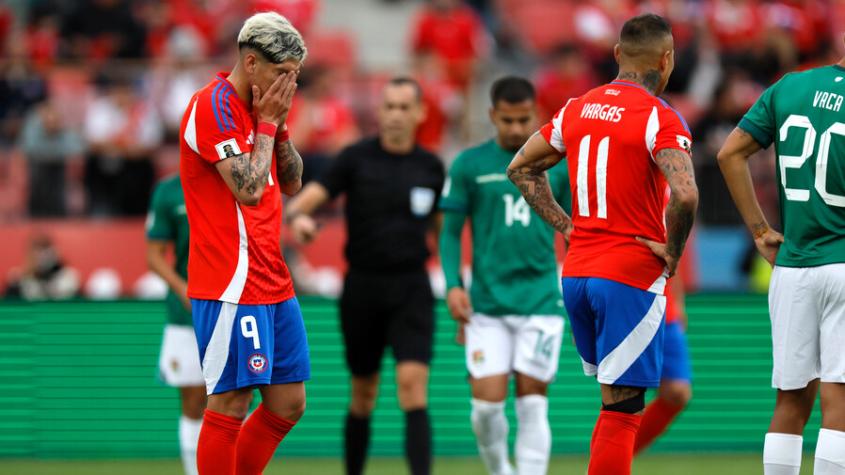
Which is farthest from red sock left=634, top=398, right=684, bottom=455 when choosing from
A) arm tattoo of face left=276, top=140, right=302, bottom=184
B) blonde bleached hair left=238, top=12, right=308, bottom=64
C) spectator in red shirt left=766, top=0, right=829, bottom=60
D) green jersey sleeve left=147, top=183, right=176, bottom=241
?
spectator in red shirt left=766, top=0, right=829, bottom=60

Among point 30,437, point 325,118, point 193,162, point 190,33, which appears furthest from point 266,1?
point 193,162

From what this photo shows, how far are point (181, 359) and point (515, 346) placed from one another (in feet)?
7.69

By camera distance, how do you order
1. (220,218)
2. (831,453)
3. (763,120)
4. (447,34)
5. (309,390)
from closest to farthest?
(831,453), (220,218), (763,120), (309,390), (447,34)

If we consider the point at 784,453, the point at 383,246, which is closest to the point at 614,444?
the point at 784,453

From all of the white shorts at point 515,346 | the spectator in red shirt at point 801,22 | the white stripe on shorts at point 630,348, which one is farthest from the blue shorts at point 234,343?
the spectator in red shirt at point 801,22

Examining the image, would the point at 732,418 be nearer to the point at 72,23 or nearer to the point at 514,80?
the point at 514,80

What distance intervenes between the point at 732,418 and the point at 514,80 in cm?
466

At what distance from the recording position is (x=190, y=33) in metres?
16.7

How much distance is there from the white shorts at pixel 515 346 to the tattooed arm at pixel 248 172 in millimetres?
2553

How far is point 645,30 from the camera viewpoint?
625 cm

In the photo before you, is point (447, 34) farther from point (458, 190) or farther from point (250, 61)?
point (250, 61)

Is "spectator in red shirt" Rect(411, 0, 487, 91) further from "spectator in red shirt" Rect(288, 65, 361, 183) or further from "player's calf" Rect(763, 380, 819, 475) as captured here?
"player's calf" Rect(763, 380, 819, 475)

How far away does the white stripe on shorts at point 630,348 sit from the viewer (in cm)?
629

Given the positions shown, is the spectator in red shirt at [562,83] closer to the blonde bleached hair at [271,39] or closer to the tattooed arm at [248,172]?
the blonde bleached hair at [271,39]
